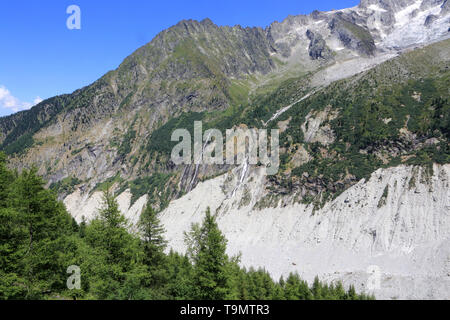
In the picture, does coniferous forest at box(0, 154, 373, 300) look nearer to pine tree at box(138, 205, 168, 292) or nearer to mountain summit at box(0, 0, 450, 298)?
pine tree at box(138, 205, 168, 292)

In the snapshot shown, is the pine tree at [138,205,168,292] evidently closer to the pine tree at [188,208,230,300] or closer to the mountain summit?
the pine tree at [188,208,230,300]

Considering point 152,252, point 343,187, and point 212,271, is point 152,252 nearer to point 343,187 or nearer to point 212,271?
point 212,271

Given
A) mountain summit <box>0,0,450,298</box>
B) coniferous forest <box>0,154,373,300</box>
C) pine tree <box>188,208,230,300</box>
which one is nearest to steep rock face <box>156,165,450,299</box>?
mountain summit <box>0,0,450,298</box>

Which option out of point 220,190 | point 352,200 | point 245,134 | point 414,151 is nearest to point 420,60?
point 414,151

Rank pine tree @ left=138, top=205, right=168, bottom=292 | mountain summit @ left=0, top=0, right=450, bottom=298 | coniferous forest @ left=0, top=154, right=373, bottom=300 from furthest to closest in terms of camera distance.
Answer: mountain summit @ left=0, top=0, right=450, bottom=298 → pine tree @ left=138, top=205, right=168, bottom=292 → coniferous forest @ left=0, top=154, right=373, bottom=300

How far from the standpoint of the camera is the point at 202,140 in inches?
5842

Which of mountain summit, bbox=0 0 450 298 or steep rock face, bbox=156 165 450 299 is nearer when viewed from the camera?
steep rock face, bbox=156 165 450 299

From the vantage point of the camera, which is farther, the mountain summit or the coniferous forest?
the mountain summit

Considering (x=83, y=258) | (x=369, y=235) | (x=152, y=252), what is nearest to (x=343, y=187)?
(x=369, y=235)

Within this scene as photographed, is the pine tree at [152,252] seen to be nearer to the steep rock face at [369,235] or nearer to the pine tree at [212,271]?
the pine tree at [212,271]

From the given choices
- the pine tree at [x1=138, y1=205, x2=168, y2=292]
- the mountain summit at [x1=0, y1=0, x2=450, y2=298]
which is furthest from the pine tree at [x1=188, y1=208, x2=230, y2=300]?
the mountain summit at [x1=0, y1=0, x2=450, y2=298]

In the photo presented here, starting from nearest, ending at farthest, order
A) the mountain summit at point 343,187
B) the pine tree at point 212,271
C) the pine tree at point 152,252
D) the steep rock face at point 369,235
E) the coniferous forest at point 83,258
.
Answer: the coniferous forest at point 83,258 → the pine tree at point 212,271 → the pine tree at point 152,252 → the steep rock face at point 369,235 → the mountain summit at point 343,187

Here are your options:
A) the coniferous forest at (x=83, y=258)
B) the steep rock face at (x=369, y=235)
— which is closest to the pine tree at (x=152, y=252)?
the coniferous forest at (x=83, y=258)

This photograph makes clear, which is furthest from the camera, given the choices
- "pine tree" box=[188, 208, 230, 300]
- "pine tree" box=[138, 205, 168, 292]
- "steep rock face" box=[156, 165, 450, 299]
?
"steep rock face" box=[156, 165, 450, 299]
